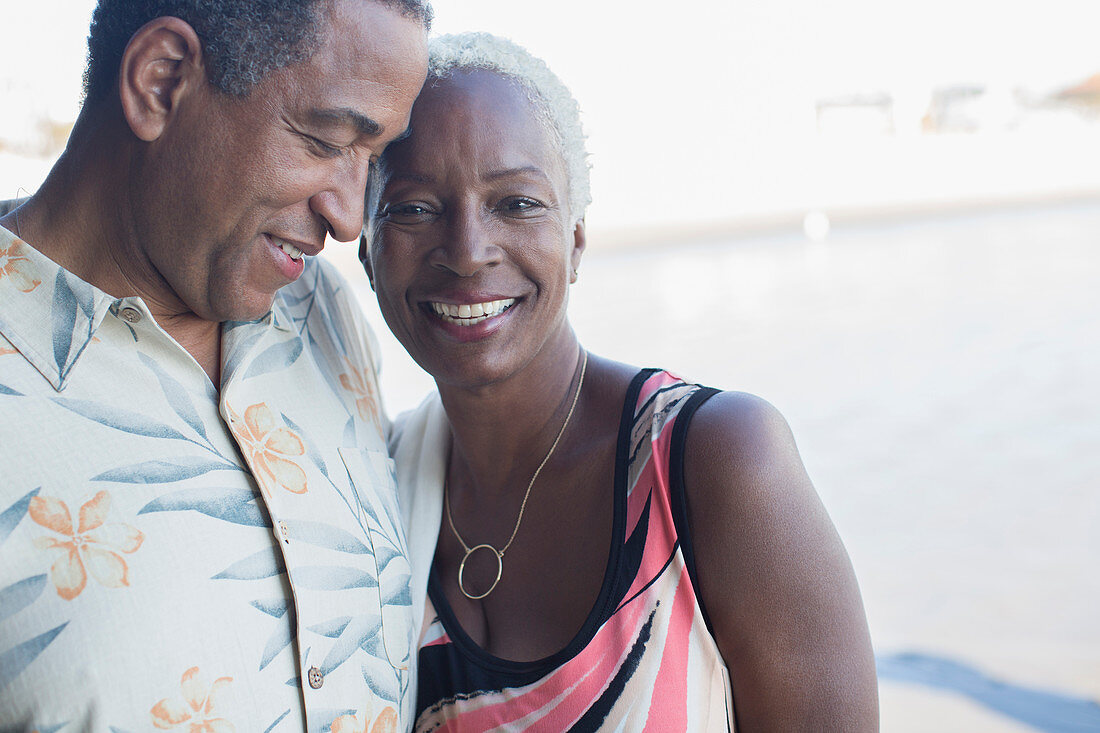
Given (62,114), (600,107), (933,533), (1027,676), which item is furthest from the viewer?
(600,107)

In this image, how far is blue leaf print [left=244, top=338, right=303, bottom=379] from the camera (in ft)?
5.16

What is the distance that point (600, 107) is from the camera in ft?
69.6

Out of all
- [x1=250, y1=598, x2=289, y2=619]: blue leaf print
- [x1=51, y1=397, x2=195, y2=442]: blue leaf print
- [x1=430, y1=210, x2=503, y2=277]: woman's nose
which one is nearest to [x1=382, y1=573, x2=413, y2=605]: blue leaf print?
[x1=250, y1=598, x2=289, y2=619]: blue leaf print

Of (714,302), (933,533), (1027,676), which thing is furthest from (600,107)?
(1027,676)

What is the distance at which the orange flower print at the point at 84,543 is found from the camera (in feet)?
3.92

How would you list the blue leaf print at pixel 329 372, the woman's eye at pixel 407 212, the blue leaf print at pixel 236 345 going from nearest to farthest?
the blue leaf print at pixel 236 345
the woman's eye at pixel 407 212
the blue leaf print at pixel 329 372

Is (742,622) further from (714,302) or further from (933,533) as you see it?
(714,302)

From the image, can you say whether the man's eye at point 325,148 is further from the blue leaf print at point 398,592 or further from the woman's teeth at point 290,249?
the blue leaf print at point 398,592

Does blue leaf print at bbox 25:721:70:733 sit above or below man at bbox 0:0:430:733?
below

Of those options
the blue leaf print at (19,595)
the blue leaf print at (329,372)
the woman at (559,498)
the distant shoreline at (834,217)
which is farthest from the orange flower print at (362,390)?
the distant shoreline at (834,217)

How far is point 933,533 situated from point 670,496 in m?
4.67

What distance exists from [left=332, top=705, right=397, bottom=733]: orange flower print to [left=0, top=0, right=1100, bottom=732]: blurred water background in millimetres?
1140

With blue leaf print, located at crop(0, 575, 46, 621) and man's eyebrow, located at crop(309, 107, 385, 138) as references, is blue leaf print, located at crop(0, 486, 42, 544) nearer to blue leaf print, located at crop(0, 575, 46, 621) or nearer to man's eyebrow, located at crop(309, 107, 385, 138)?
blue leaf print, located at crop(0, 575, 46, 621)

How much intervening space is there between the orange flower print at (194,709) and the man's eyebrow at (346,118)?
31.0 inches
